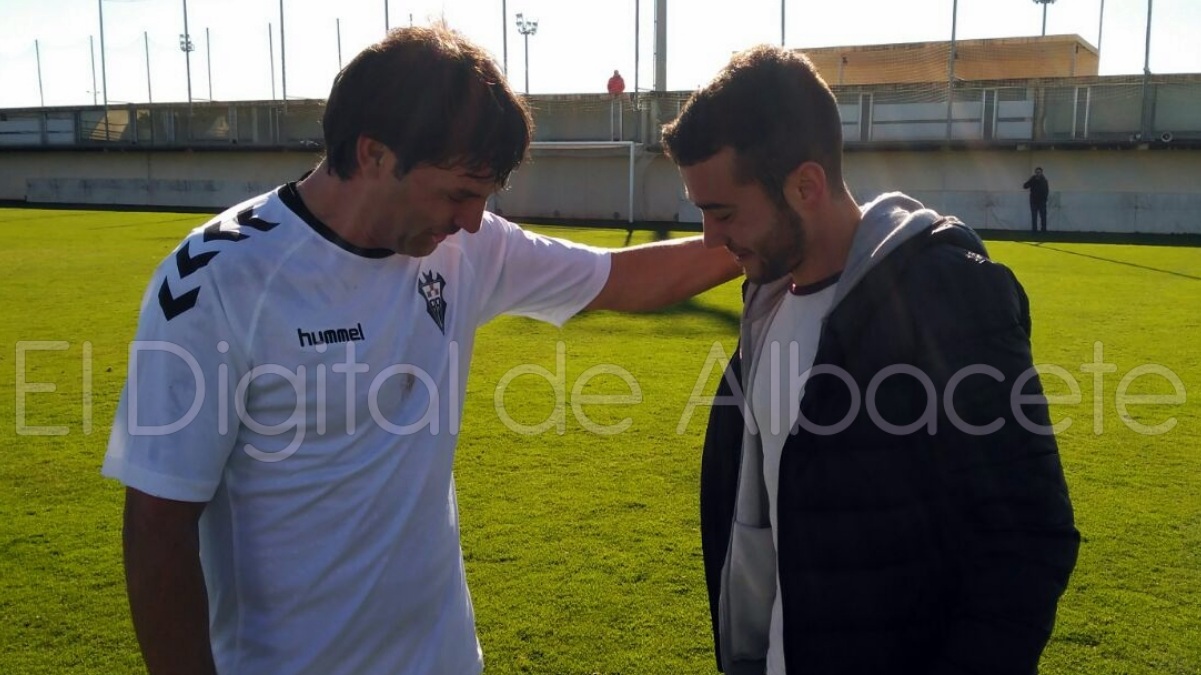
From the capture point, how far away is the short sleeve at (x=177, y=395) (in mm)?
1603

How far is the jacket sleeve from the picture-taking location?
1635 mm

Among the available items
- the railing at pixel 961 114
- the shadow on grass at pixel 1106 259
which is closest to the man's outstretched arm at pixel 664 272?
the shadow on grass at pixel 1106 259

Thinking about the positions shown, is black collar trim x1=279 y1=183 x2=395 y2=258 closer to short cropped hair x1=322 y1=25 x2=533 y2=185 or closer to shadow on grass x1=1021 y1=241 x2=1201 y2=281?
short cropped hair x1=322 y1=25 x2=533 y2=185

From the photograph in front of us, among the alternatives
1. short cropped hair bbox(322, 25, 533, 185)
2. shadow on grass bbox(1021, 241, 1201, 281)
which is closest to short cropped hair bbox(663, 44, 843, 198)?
short cropped hair bbox(322, 25, 533, 185)

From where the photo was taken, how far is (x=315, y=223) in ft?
6.03

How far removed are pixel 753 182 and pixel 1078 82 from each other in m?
31.9

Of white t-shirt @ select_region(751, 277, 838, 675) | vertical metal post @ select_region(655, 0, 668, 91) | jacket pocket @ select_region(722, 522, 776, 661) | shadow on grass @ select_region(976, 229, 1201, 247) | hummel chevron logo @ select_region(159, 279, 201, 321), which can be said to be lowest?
shadow on grass @ select_region(976, 229, 1201, 247)

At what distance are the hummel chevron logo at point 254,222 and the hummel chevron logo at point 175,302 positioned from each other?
19cm

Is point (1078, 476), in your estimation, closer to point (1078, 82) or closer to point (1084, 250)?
point (1084, 250)

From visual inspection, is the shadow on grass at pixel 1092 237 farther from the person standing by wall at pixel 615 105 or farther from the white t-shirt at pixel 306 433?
the white t-shirt at pixel 306 433

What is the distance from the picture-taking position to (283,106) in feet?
127

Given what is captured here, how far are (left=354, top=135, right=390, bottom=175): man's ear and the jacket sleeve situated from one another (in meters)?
0.99

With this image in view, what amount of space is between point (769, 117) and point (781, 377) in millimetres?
516

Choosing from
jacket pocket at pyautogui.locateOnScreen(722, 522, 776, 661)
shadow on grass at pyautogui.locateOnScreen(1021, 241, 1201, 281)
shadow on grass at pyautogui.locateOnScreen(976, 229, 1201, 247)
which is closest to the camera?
jacket pocket at pyautogui.locateOnScreen(722, 522, 776, 661)
